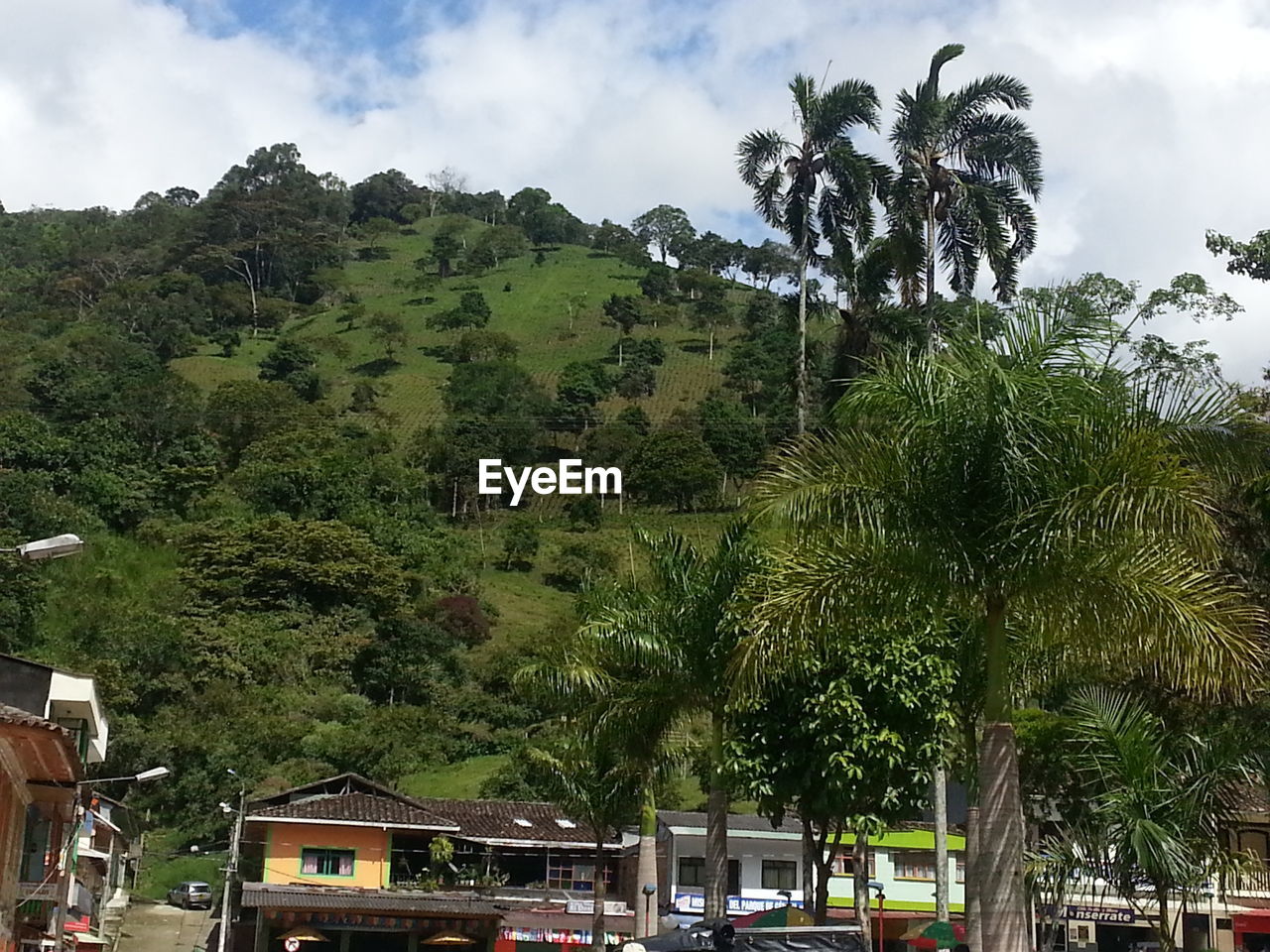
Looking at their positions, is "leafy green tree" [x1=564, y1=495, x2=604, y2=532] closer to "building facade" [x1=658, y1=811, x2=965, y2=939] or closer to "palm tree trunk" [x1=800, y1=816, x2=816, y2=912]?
"building facade" [x1=658, y1=811, x2=965, y2=939]

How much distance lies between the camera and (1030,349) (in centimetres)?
1309

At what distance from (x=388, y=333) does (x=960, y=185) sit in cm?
9865

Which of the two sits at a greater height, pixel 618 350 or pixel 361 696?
pixel 618 350

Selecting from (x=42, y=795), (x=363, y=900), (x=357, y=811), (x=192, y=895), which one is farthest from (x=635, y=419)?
(x=42, y=795)

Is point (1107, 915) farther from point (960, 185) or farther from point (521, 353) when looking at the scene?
point (521, 353)

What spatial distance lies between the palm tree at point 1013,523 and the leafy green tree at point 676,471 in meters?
82.2

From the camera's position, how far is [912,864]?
48812 millimetres

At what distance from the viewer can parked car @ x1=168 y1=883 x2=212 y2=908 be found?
54531 millimetres

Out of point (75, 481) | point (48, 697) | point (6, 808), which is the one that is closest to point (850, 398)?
point (6, 808)

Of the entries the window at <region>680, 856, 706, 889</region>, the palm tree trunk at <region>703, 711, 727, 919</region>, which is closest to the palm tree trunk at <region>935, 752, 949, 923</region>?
the palm tree trunk at <region>703, 711, 727, 919</region>

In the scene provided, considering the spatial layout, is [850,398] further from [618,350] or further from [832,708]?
[618,350]

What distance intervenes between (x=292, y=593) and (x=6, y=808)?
2448 inches

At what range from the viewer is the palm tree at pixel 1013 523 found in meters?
12.6

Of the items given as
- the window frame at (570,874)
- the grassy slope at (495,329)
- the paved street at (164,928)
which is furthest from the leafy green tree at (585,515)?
the window frame at (570,874)
